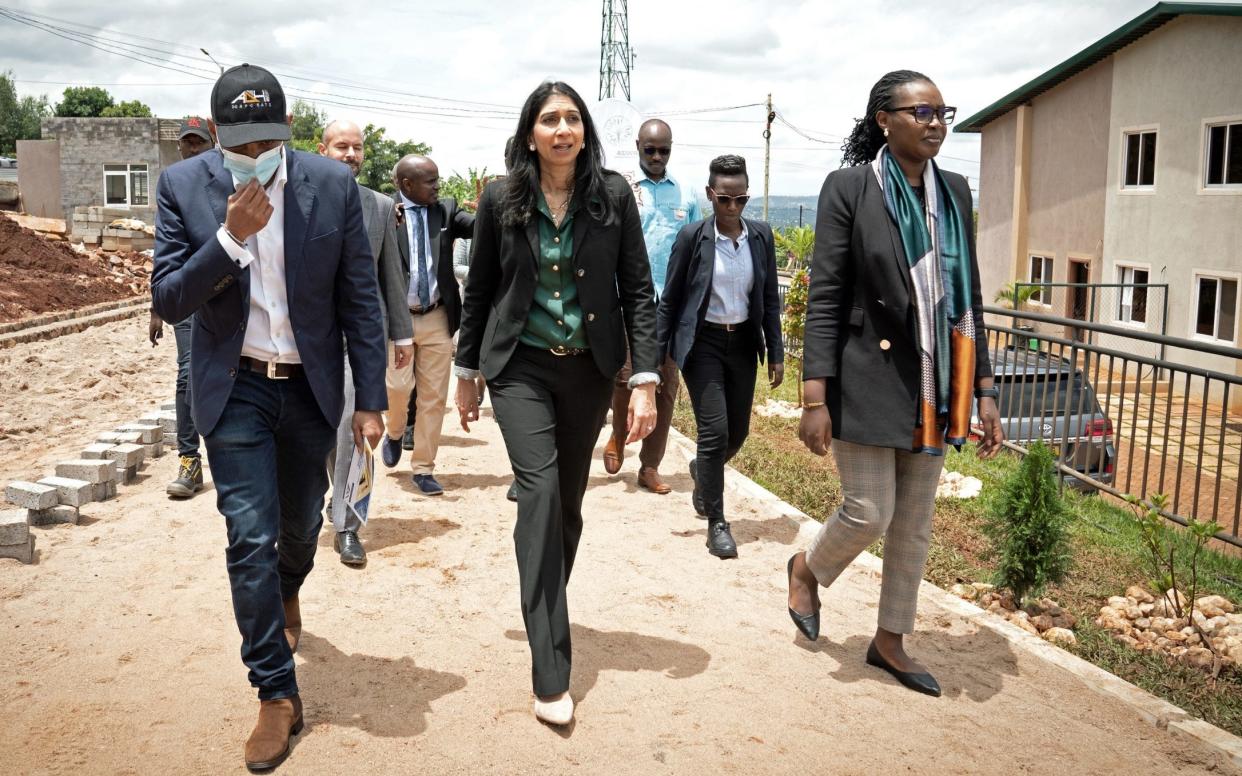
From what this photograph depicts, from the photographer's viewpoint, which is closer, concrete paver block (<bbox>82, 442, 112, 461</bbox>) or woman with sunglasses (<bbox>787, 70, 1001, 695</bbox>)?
woman with sunglasses (<bbox>787, 70, 1001, 695</bbox>)

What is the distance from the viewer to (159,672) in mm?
4320

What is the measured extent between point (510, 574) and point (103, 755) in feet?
8.00

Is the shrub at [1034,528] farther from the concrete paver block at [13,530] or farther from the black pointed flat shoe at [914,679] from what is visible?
the concrete paver block at [13,530]

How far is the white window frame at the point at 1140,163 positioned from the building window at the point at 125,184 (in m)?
38.1

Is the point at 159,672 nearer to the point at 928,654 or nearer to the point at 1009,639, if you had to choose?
the point at 928,654

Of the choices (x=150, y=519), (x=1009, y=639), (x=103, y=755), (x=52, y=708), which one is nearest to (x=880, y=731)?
(x=1009, y=639)

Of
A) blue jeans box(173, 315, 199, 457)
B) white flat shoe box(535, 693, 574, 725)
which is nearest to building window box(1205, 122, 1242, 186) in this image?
blue jeans box(173, 315, 199, 457)

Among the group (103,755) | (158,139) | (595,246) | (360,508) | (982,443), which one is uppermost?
(158,139)

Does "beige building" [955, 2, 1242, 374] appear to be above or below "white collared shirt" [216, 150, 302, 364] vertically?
above

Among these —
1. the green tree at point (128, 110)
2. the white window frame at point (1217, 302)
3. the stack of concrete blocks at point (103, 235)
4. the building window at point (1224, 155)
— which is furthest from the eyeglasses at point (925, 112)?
the green tree at point (128, 110)

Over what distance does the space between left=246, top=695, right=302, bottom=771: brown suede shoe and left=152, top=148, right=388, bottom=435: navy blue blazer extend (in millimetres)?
965

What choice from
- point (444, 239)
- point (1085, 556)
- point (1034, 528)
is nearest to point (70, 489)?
point (444, 239)

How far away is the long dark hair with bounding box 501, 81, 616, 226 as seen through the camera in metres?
4.16

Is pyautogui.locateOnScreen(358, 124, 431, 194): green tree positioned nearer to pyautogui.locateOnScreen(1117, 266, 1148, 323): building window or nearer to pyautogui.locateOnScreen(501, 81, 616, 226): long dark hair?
pyautogui.locateOnScreen(1117, 266, 1148, 323): building window
